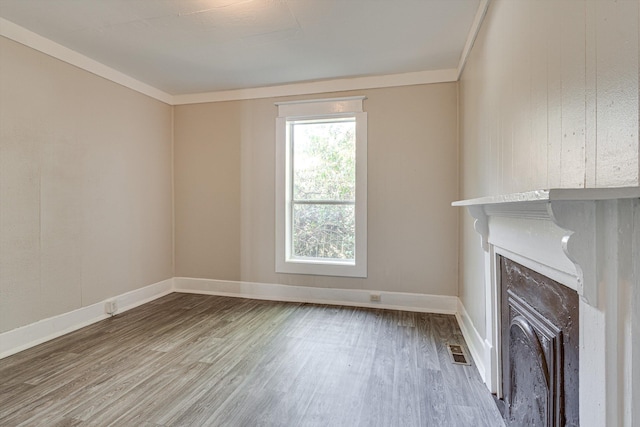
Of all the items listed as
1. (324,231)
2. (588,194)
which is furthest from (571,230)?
(324,231)

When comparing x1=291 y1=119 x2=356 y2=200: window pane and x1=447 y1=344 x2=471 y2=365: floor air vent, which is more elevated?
x1=291 y1=119 x2=356 y2=200: window pane

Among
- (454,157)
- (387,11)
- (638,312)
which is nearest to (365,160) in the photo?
(454,157)

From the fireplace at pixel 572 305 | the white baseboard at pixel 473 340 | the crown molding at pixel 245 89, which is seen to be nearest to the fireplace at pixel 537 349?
the fireplace at pixel 572 305

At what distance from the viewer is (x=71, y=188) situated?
9.60 ft

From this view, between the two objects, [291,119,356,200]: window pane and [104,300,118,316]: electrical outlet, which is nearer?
[104,300,118,316]: electrical outlet

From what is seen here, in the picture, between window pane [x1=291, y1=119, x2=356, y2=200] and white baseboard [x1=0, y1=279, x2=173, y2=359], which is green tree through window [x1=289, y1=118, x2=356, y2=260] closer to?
window pane [x1=291, y1=119, x2=356, y2=200]

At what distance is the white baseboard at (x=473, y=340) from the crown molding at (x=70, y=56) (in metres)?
4.31

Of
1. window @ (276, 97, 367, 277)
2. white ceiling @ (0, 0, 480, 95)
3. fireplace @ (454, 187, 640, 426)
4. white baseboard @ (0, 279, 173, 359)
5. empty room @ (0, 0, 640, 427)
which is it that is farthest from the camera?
window @ (276, 97, 367, 277)

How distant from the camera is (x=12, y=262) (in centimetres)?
246

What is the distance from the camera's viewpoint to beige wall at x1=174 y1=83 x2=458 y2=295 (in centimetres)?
342

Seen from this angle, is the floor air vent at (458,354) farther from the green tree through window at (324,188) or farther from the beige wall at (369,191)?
the green tree through window at (324,188)

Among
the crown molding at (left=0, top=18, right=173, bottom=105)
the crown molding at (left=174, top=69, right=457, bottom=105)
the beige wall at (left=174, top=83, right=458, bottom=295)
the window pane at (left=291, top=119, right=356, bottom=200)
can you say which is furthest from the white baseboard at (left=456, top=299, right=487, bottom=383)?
the crown molding at (left=0, top=18, right=173, bottom=105)

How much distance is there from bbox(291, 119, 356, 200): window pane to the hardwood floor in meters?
1.52

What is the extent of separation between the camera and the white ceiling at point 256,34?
225 cm
